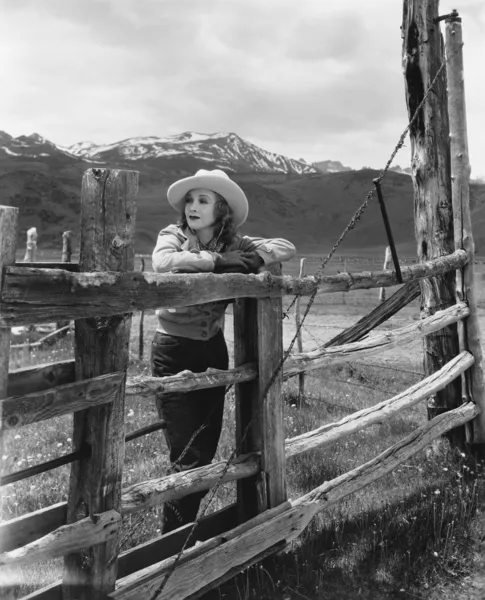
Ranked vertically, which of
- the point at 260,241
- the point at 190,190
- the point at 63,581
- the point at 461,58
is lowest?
the point at 63,581

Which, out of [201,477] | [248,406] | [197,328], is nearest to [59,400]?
[201,477]

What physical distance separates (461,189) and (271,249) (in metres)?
2.38

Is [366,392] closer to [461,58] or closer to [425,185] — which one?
[425,185]

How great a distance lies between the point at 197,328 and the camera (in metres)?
3.03

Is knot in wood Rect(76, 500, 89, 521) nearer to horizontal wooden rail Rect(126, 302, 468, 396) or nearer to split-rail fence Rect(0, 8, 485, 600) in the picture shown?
split-rail fence Rect(0, 8, 485, 600)

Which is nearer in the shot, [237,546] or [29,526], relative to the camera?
[29,526]

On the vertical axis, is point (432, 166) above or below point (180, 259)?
above

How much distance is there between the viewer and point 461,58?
4.79 metres

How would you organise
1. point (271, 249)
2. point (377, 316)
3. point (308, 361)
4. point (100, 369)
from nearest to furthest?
point (100, 369) → point (271, 249) → point (308, 361) → point (377, 316)

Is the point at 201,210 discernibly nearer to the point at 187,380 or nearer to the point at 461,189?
the point at 187,380

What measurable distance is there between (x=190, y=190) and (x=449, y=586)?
2.49m

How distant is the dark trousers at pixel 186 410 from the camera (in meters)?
3.04

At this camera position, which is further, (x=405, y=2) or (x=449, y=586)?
(x=405, y=2)

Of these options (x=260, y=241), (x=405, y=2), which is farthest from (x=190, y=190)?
(x=405, y=2)
